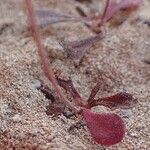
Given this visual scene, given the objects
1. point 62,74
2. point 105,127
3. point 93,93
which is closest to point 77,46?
point 62,74

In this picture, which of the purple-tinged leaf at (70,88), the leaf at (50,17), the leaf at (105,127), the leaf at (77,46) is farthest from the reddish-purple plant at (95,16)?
the leaf at (105,127)

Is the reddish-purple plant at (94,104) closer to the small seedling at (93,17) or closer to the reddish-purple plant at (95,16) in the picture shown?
the small seedling at (93,17)

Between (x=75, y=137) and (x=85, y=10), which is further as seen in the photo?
(x=85, y=10)

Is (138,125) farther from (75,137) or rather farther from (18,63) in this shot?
(18,63)

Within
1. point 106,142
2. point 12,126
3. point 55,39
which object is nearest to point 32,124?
point 12,126

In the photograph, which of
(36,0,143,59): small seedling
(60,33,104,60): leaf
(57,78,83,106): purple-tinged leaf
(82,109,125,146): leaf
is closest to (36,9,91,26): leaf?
(36,0,143,59): small seedling

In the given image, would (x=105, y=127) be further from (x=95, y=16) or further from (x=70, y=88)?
(x=95, y=16)
